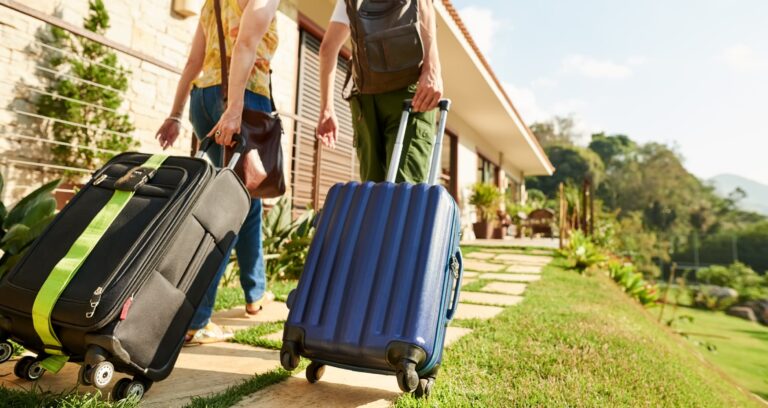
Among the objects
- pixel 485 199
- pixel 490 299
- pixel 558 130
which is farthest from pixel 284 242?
pixel 558 130

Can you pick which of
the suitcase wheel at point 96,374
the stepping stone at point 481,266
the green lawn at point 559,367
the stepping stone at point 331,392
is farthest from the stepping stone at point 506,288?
the suitcase wheel at point 96,374

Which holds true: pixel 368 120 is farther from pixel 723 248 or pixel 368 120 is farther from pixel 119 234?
pixel 723 248

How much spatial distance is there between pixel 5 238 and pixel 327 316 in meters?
1.52

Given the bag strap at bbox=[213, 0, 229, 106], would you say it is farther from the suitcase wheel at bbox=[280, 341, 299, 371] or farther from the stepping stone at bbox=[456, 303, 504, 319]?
the stepping stone at bbox=[456, 303, 504, 319]

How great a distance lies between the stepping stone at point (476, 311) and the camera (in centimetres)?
286

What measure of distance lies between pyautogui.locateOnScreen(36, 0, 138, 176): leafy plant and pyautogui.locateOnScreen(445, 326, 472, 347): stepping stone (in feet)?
9.74

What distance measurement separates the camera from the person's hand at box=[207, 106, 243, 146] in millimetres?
1686

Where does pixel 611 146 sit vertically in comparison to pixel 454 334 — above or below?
above

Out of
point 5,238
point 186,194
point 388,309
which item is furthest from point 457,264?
point 5,238

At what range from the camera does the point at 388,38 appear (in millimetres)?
1693

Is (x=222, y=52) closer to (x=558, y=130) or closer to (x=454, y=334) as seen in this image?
(x=454, y=334)

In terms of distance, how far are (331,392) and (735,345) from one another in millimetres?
12853

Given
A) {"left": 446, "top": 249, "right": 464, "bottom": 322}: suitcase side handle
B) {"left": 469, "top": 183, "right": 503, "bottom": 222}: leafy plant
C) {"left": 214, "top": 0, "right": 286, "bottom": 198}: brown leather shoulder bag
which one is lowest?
{"left": 446, "top": 249, "right": 464, "bottom": 322}: suitcase side handle

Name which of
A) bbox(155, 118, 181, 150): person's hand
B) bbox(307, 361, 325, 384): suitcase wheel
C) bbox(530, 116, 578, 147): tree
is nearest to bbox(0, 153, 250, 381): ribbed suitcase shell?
bbox(307, 361, 325, 384): suitcase wheel
